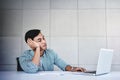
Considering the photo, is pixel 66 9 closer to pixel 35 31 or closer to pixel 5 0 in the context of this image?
pixel 35 31

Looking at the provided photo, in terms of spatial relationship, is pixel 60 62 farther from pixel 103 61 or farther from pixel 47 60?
pixel 103 61

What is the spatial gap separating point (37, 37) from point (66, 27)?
56cm

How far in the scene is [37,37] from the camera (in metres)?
3.38

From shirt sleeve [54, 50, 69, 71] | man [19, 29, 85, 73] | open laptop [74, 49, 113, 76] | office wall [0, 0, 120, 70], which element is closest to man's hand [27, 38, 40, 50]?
man [19, 29, 85, 73]

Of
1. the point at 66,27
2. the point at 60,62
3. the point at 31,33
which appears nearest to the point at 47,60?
the point at 60,62

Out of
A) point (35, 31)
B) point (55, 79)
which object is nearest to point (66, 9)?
point (35, 31)

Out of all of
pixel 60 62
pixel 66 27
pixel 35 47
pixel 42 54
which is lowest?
pixel 60 62

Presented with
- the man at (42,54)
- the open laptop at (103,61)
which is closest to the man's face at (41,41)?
the man at (42,54)

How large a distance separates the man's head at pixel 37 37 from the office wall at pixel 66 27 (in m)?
0.09

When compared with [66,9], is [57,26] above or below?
below

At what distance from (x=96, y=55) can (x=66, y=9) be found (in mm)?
946

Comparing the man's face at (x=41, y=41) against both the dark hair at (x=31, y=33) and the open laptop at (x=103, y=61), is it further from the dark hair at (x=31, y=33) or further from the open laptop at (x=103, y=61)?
the open laptop at (x=103, y=61)

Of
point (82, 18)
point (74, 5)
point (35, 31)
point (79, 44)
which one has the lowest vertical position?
point (79, 44)

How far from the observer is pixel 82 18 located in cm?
361
